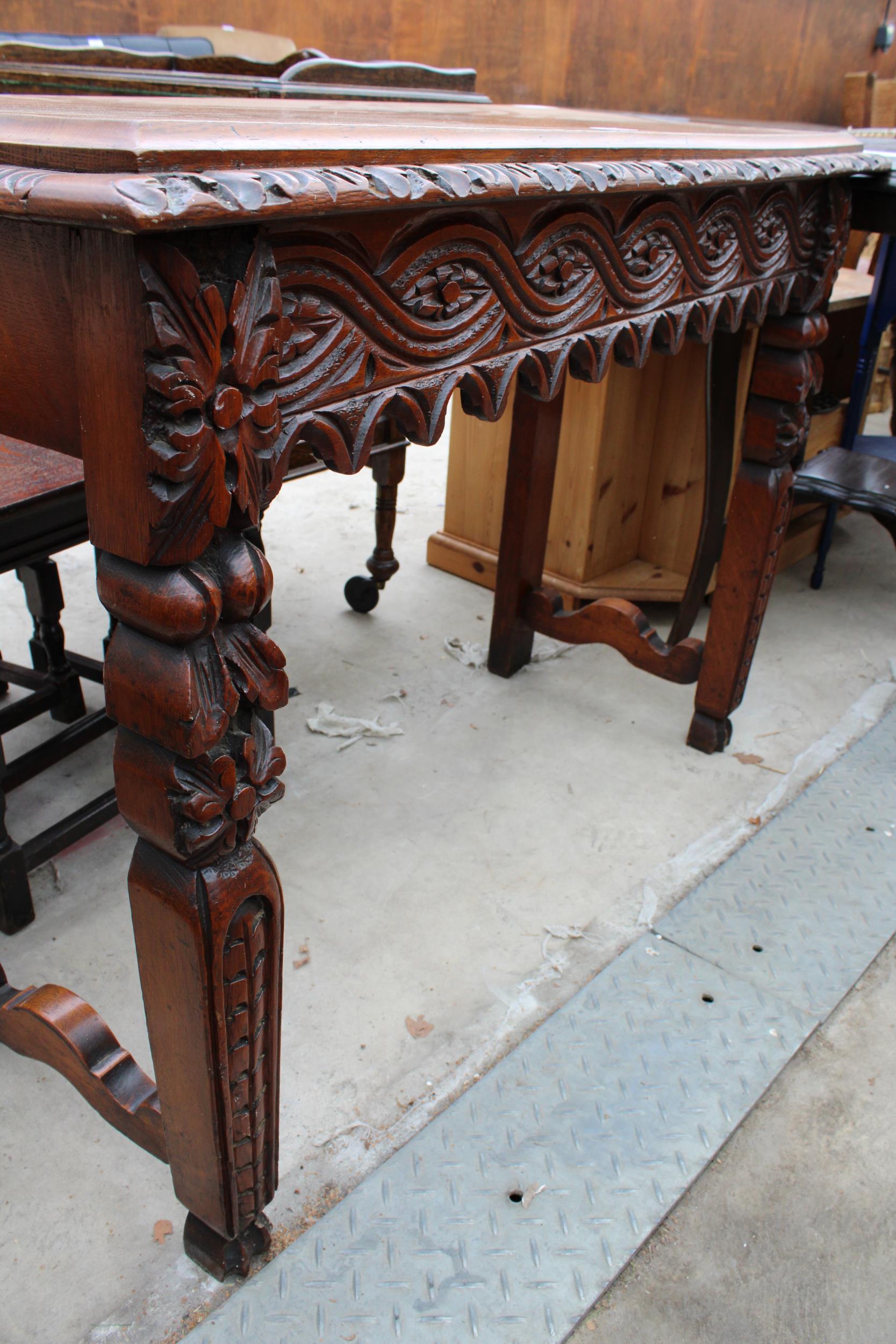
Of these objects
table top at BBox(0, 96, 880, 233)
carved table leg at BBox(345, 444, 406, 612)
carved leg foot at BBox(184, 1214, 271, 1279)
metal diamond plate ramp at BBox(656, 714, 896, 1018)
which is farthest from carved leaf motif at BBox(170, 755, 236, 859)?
carved table leg at BBox(345, 444, 406, 612)

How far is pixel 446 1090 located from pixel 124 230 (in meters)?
1.12

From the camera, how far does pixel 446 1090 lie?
1315 mm

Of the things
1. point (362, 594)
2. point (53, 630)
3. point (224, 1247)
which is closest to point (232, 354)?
point (224, 1247)

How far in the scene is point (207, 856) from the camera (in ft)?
2.74

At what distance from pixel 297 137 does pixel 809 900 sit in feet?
4.76

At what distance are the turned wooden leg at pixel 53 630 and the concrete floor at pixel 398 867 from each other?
0.11 m

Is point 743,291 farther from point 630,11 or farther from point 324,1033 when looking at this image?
point 630,11

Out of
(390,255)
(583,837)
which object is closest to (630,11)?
(583,837)

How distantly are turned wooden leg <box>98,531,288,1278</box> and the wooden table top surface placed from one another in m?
0.26

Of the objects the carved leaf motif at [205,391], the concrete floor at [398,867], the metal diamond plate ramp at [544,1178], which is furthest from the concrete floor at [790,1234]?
the carved leaf motif at [205,391]

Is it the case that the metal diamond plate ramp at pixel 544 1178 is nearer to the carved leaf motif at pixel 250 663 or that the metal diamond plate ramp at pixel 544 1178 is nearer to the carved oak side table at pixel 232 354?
the carved oak side table at pixel 232 354

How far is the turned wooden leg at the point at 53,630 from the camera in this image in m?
1.84

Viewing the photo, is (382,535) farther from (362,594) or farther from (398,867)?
(398,867)

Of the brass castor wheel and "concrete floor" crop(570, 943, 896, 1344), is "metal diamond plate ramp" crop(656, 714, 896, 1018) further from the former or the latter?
the brass castor wheel
